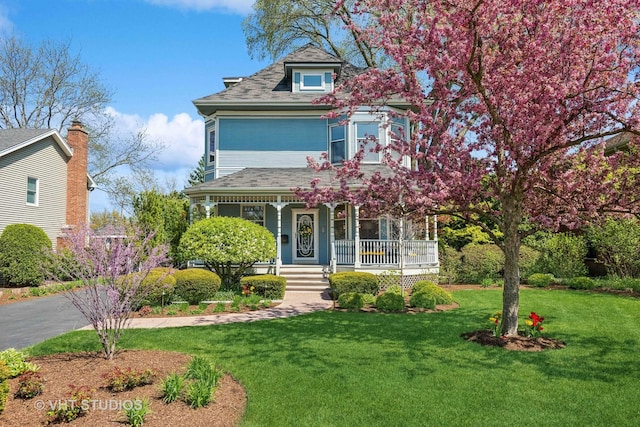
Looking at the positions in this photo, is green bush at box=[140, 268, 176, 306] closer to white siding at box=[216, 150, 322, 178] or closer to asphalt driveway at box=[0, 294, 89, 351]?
asphalt driveway at box=[0, 294, 89, 351]

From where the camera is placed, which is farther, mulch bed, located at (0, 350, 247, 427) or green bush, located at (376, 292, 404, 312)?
green bush, located at (376, 292, 404, 312)

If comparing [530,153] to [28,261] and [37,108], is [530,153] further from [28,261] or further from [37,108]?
[37,108]

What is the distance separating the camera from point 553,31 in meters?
6.47

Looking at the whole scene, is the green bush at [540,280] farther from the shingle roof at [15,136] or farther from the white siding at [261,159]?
the shingle roof at [15,136]

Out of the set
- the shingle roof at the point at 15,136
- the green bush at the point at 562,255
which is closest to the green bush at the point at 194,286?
the shingle roof at the point at 15,136

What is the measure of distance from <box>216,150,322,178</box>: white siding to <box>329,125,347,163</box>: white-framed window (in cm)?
68

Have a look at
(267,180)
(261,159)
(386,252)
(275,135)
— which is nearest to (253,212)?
(267,180)

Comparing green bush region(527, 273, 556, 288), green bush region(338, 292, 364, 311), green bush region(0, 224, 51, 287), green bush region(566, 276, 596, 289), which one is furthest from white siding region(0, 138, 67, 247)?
green bush region(566, 276, 596, 289)

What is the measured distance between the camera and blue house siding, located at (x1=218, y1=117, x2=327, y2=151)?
1811 centimetres

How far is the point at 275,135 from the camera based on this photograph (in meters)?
18.2

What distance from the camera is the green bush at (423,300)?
11312mm

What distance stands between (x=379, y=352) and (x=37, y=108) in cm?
3192

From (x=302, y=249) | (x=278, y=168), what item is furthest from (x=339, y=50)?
(x=302, y=249)

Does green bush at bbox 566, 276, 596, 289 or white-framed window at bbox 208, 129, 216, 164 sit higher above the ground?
white-framed window at bbox 208, 129, 216, 164
